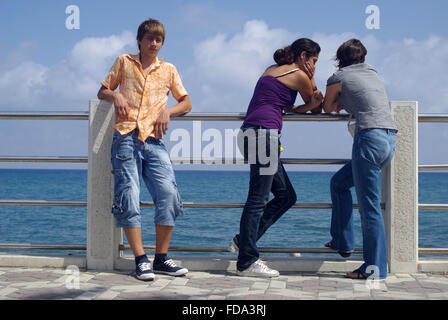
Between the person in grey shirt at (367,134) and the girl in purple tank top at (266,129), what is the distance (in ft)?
0.69

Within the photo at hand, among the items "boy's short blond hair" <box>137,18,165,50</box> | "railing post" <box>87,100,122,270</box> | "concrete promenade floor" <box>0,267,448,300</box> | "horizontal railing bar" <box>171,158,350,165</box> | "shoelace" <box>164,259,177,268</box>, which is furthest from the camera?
"railing post" <box>87,100,122,270</box>

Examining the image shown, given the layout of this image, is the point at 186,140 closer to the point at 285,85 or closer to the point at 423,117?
the point at 285,85

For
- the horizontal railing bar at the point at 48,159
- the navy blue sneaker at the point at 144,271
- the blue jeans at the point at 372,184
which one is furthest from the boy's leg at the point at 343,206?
the horizontal railing bar at the point at 48,159

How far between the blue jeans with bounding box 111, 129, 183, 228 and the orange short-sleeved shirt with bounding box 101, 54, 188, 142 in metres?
0.07

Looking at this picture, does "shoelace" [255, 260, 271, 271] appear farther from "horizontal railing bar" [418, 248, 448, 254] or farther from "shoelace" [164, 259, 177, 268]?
"horizontal railing bar" [418, 248, 448, 254]

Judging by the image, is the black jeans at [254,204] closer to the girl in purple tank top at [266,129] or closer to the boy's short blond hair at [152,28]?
the girl in purple tank top at [266,129]

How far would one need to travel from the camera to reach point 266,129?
153 inches

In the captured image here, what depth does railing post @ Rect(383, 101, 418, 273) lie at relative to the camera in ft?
13.6

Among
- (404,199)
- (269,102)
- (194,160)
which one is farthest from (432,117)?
(194,160)

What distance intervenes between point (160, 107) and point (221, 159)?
25.6 inches

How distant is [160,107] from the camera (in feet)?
13.0

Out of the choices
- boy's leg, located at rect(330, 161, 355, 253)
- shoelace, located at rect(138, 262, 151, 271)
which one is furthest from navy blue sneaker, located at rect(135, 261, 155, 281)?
boy's leg, located at rect(330, 161, 355, 253)

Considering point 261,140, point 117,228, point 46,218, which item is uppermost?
point 261,140

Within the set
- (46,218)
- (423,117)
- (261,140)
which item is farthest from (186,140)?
(46,218)
